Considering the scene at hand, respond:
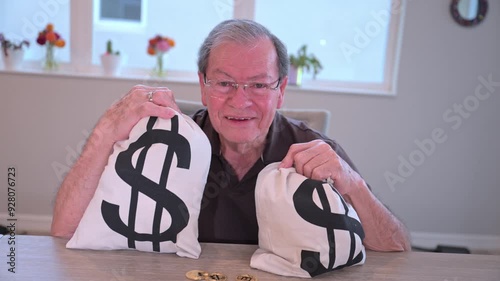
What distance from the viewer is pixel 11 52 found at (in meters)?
2.79

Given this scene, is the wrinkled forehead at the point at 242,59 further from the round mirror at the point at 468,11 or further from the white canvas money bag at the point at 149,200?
the round mirror at the point at 468,11

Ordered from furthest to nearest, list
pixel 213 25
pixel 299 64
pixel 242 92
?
pixel 213 25, pixel 299 64, pixel 242 92

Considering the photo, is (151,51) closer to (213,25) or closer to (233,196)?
(213,25)

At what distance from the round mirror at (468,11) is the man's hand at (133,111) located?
2.38m

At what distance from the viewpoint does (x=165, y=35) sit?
9.96ft

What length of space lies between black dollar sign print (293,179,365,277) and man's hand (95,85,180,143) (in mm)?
362

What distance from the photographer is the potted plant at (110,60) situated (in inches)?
112


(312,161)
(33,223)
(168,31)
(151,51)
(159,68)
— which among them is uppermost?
(168,31)

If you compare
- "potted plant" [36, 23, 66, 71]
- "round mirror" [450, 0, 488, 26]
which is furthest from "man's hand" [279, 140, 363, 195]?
"potted plant" [36, 23, 66, 71]

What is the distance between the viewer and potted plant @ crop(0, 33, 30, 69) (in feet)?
9.14

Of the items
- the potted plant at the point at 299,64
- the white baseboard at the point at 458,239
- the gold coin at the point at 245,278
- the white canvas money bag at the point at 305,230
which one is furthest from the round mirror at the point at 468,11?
the gold coin at the point at 245,278

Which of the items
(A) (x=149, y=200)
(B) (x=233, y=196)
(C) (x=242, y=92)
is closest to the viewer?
(A) (x=149, y=200)

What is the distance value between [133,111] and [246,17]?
1998 millimetres

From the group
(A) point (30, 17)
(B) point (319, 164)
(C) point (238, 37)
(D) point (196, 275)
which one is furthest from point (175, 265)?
(A) point (30, 17)
